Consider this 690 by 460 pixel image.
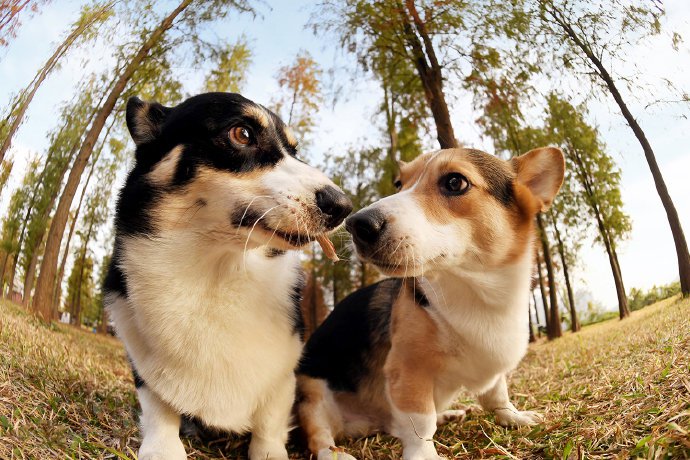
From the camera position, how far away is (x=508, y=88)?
10.5 feet

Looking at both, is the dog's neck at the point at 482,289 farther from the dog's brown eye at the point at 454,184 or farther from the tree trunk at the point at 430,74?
the tree trunk at the point at 430,74

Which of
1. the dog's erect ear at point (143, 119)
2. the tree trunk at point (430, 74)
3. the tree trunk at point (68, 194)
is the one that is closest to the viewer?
the dog's erect ear at point (143, 119)

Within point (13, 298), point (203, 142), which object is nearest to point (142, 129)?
point (203, 142)

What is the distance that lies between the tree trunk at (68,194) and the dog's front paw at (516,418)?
2.56 m

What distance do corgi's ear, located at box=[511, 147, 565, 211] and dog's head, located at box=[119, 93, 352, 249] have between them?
1.18 m

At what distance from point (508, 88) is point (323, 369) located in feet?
6.89

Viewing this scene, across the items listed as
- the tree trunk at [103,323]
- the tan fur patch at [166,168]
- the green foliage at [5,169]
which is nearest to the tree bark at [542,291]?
the tan fur patch at [166,168]

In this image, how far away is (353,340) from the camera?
11.3 ft

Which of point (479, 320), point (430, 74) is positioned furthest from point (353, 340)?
point (430, 74)

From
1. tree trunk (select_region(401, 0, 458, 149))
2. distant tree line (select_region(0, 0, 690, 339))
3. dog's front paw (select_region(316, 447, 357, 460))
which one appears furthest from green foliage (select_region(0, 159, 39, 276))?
tree trunk (select_region(401, 0, 458, 149))

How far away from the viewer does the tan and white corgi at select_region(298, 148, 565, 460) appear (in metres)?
2.56

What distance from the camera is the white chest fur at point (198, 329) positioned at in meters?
2.43

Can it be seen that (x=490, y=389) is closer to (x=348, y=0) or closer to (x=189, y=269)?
(x=189, y=269)

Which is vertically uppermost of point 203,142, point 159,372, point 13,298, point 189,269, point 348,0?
point 348,0
